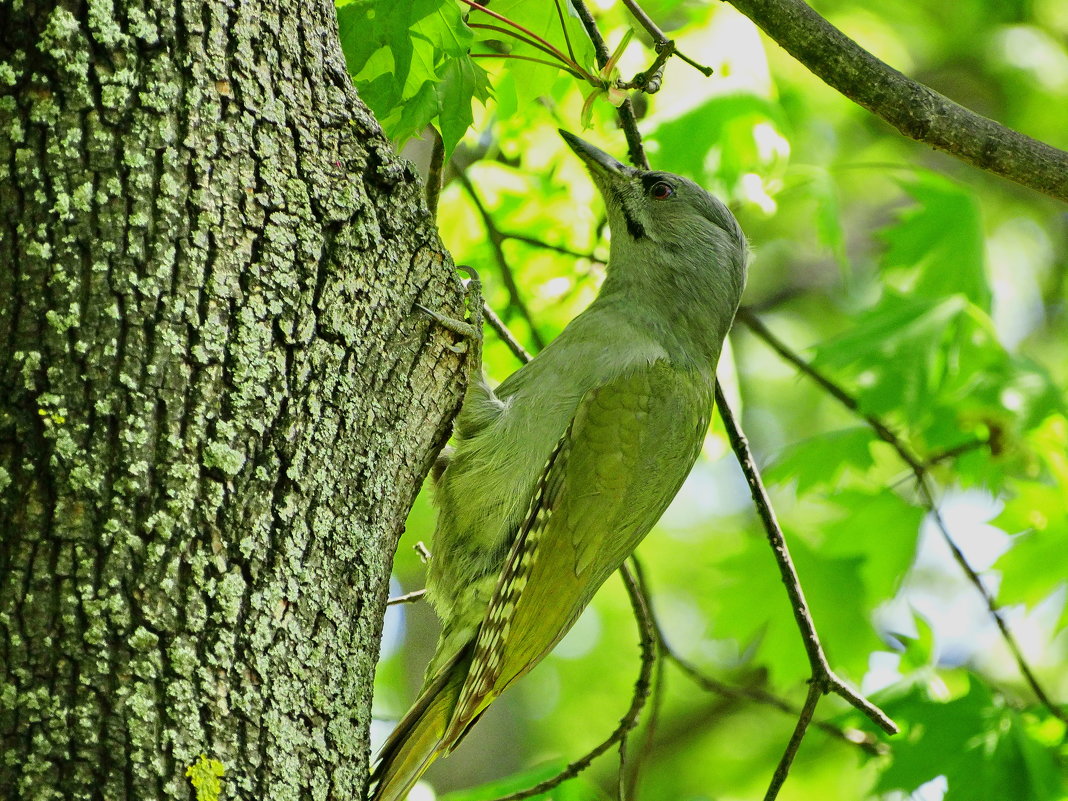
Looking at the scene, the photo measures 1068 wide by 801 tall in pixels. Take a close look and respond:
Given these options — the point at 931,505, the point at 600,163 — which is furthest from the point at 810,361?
the point at 600,163

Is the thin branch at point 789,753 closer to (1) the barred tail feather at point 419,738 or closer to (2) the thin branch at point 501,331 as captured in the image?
(1) the barred tail feather at point 419,738

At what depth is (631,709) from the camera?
332 centimetres

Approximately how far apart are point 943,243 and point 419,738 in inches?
139

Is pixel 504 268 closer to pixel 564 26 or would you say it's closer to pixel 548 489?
pixel 548 489

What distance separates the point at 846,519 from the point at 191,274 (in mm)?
3608

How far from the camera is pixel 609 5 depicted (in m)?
4.04

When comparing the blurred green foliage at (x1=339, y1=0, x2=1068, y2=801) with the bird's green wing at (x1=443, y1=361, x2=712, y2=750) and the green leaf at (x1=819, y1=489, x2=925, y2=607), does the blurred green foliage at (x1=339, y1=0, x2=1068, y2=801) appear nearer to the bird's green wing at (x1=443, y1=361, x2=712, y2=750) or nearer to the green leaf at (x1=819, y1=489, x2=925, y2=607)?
the green leaf at (x1=819, y1=489, x2=925, y2=607)

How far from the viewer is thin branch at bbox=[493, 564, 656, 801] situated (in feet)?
10.6

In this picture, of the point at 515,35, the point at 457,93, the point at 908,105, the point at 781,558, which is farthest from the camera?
the point at 781,558

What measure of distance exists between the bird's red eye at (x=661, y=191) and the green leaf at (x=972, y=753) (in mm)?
2152

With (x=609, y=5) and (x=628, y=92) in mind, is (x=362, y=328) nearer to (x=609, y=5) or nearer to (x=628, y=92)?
(x=628, y=92)

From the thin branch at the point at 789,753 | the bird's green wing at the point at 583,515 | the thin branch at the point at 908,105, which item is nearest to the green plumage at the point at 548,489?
the bird's green wing at the point at 583,515

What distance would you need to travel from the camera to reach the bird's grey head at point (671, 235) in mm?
4023

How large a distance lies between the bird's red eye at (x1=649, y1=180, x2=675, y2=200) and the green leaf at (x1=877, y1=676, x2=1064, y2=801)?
2.15 metres
